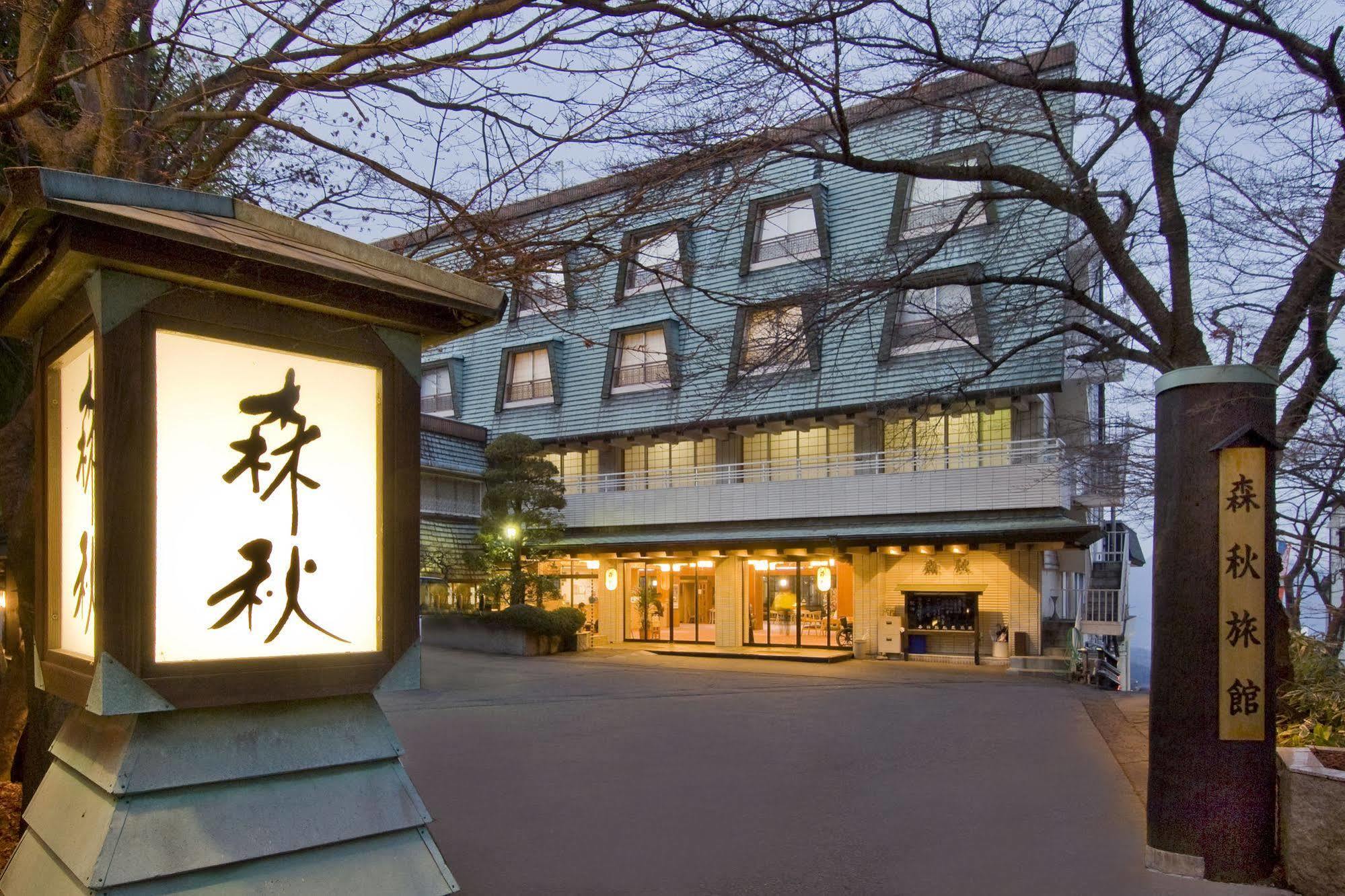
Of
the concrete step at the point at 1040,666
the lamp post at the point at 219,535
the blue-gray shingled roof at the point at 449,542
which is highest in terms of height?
the lamp post at the point at 219,535

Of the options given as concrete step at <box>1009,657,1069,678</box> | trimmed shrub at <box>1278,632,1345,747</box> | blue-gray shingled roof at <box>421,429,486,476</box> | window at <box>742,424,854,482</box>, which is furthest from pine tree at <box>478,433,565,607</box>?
trimmed shrub at <box>1278,632,1345,747</box>

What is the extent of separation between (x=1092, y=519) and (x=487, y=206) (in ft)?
79.5

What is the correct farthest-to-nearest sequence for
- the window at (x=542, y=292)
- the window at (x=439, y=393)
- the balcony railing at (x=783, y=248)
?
the window at (x=439, y=393), the balcony railing at (x=783, y=248), the window at (x=542, y=292)

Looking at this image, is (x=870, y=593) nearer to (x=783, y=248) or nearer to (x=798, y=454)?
(x=798, y=454)

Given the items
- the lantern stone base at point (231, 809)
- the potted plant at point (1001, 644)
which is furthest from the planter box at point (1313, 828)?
the potted plant at point (1001, 644)

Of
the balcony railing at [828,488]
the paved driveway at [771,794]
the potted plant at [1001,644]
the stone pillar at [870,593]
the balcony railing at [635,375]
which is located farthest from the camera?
the balcony railing at [635,375]

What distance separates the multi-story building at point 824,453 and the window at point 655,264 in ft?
1.77

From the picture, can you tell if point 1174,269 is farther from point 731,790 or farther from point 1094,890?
point 731,790

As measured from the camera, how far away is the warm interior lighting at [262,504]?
123 inches

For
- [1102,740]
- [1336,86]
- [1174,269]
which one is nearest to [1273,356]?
[1174,269]

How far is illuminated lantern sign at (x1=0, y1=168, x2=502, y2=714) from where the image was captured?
9.81 ft

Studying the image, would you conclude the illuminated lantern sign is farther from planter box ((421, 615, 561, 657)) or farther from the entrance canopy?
planter box ((421, 615, 561, 657))

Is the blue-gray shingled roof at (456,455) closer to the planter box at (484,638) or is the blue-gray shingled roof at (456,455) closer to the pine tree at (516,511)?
the pine tree at (516,511)

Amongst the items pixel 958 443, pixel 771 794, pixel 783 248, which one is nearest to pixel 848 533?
pixel 958 443
